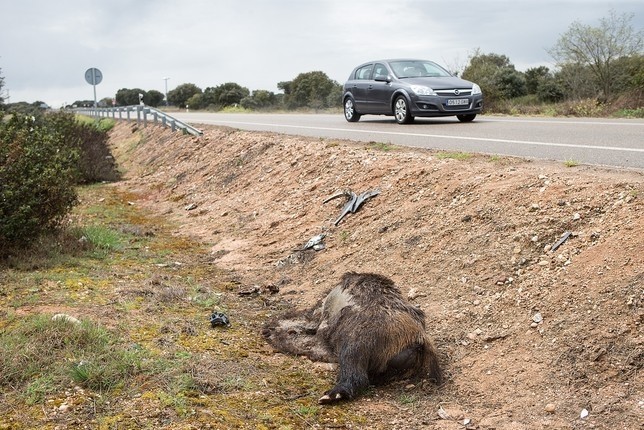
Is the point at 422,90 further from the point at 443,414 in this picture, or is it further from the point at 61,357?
the point at 61,357

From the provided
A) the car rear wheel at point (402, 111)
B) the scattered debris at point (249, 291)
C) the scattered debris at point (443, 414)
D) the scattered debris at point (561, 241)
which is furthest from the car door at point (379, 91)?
the scattered debris at point (443, 414)

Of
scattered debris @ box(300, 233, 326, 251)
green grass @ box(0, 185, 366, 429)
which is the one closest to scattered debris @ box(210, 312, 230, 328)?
green grass @ box(0, 185, 366, 429)

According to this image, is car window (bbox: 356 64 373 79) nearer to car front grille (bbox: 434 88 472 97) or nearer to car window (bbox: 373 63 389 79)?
car window (bbox: 373 63 389 79)

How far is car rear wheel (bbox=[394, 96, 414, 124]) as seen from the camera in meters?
16.5

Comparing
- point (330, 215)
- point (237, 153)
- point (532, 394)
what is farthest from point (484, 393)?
point (237, 153)

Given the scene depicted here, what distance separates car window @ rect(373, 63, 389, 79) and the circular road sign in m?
18.5

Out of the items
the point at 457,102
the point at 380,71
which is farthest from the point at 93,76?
the point at 457,102

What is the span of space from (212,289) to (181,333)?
1.88 m

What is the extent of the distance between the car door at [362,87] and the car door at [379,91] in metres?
0.19

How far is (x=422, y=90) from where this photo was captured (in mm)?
16078

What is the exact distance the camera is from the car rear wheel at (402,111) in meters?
16.5

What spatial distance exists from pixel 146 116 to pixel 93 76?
8411mm

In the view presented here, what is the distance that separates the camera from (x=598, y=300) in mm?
5043

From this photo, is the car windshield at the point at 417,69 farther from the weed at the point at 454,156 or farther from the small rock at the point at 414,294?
the small rock at the point at 414,294
